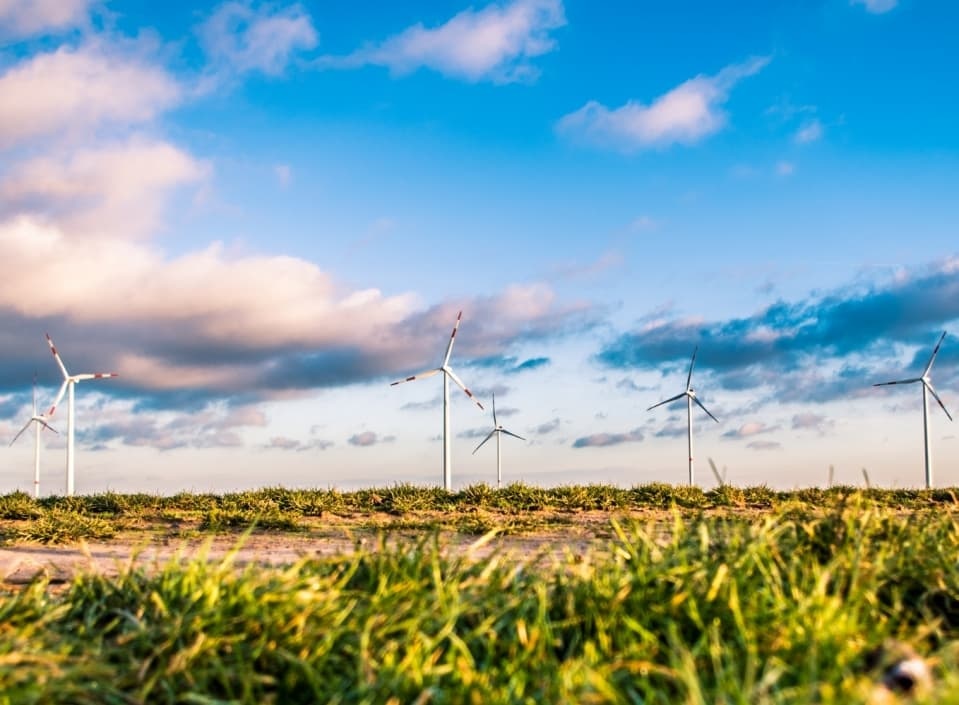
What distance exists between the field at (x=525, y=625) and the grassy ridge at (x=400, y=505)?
8574mm

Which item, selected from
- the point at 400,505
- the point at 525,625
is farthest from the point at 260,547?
the point at 525,625

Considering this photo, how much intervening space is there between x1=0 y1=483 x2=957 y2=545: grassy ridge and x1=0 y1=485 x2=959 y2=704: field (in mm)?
8574

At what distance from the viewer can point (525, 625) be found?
5.94 m

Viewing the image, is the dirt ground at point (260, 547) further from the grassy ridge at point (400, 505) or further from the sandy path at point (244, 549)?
the grassy ridge at point (400, 505)

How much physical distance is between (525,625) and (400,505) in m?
12.9

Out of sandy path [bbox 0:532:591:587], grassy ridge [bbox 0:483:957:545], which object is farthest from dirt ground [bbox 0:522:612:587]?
grassy ridge [bbox 0:483:957:545]

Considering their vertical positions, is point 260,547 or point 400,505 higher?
point 400,505

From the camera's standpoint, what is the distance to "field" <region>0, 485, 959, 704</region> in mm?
5070

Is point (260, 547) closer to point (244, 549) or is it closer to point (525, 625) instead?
point (244, 549)

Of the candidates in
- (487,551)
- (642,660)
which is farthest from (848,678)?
(487,551)

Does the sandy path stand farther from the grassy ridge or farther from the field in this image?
the field

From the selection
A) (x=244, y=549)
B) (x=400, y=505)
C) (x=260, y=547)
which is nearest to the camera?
(x=244, y=549)

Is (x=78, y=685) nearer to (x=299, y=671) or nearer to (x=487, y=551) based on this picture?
(x=299, y=671)

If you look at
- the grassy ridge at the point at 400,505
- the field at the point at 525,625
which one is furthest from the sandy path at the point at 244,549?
the field at the point at 525,625
